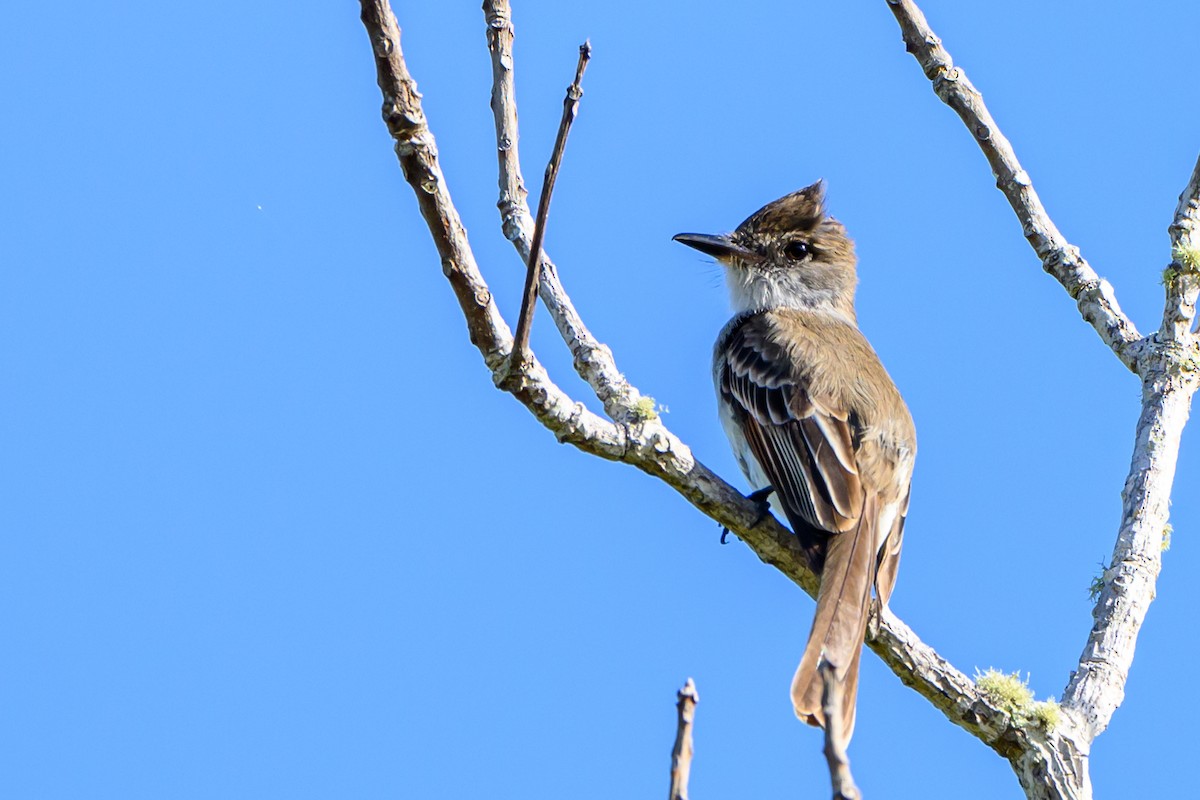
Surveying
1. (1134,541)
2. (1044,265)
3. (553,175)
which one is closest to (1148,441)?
(1134,541)

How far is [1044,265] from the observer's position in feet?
19.9

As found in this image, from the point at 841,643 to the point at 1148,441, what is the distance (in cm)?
Answer: 148

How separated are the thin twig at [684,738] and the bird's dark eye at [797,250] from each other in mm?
6400

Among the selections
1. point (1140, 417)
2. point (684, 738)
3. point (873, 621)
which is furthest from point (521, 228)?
point (684, 738)

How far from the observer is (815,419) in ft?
21.2

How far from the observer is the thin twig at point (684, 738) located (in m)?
2.30

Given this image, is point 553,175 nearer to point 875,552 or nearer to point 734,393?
point 875,552

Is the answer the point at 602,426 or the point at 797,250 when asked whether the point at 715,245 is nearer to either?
the point at 797,250

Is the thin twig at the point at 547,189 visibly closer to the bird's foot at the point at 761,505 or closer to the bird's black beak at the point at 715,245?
the bird's foot at the point at 761,505

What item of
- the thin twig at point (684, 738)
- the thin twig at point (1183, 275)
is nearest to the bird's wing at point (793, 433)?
the thin twig at point (1183, 275)

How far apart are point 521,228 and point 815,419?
183 centimetres

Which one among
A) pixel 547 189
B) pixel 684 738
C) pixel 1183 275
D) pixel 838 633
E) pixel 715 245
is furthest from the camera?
pixel 715 245

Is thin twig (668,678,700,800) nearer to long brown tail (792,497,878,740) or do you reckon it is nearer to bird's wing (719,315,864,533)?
long brown tail (792,497,878,740)

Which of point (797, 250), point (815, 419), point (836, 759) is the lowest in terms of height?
point (836, 759)
